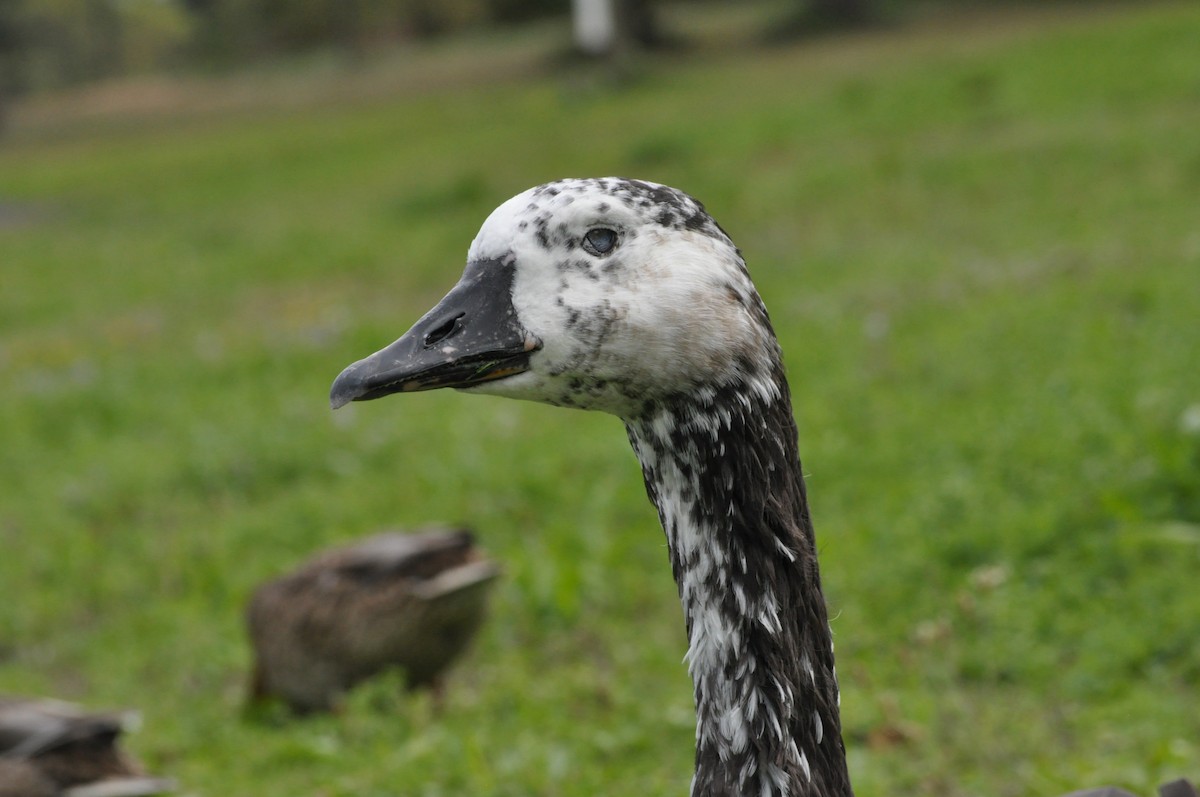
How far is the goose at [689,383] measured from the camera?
2248 mm

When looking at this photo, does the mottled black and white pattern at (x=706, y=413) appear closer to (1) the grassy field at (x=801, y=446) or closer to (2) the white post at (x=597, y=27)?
(1) the grassy field at (x=801, y=446)

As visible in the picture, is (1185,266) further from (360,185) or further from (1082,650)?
(360,185)

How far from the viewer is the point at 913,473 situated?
18.0ft

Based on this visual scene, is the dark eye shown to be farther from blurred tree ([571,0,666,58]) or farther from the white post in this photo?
the white post

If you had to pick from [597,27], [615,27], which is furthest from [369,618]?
[615,27]

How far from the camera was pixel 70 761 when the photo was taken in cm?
404

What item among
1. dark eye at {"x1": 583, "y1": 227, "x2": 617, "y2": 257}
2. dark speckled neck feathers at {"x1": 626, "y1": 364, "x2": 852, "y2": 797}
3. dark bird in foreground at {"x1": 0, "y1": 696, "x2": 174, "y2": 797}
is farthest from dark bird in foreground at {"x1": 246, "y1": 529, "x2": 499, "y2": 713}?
dark eye at {"x1": 583, "y1": 227, "x2": 617, "y2": 257}

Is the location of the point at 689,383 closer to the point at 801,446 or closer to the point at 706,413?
the point at 706,413

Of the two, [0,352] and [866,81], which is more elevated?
[866,81]

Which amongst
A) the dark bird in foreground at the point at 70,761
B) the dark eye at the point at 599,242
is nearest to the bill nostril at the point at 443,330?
the dark eye at the point at 599,242

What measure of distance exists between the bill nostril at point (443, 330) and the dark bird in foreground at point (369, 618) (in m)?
2.49

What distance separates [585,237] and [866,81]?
44.1 ft

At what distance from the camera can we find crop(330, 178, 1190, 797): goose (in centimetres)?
225

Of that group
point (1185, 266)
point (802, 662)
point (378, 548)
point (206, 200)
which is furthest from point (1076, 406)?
point (206, 200)
